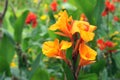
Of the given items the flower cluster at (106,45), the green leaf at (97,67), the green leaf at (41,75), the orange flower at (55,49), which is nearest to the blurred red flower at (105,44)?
the flower cluster at (106,45)

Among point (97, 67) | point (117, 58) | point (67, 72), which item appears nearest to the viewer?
point (67, 72)

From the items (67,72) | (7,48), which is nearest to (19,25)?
(7,48)

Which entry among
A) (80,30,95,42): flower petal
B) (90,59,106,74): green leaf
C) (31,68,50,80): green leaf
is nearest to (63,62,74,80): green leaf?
(31,68,50,80): green leaf

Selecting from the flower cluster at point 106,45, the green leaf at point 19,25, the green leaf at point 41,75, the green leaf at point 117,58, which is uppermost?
the green leaf at point 19,25

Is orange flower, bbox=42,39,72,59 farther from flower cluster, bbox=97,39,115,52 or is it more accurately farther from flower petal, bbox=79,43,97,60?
flower cluster, bbox=97,39,115,52

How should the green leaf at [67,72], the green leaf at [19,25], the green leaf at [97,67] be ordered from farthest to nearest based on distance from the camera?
the green leaf at [19,25]
the green leaf at [97,67]
the green leaf at [67,72]

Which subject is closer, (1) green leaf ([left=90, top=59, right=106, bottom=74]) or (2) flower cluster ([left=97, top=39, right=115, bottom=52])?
(1) green leaf ([left=90, top=59, right=106, bottom=74])

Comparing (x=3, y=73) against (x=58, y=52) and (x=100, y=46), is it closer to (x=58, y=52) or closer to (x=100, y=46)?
(x=100, y=46)

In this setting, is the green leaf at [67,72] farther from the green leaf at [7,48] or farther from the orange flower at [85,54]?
the green leaf at [7,48]

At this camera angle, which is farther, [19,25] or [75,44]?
[19,25]

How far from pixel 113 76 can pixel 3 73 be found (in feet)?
1.45

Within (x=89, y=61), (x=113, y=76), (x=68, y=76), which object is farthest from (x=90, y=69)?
(x=89, y=61)

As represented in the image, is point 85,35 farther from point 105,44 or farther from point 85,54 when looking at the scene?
point 105,44

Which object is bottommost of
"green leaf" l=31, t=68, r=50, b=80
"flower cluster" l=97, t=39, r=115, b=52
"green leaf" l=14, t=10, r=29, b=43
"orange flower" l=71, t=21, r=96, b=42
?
"green leaf" l=31, t=68, r=50, b=80
